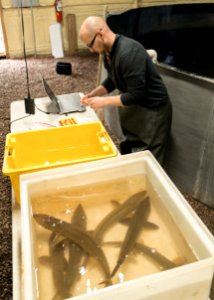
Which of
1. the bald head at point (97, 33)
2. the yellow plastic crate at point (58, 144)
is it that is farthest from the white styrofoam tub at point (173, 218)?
the bald head at point (97, 33)

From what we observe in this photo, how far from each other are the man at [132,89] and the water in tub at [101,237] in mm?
699


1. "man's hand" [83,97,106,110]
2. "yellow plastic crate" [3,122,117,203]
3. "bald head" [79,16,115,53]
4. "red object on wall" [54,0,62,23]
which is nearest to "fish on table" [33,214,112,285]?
"yellow plastic crate" [3,122,117,203]

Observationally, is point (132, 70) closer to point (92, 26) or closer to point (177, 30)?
point (92, 26)

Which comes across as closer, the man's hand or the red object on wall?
the man's hand

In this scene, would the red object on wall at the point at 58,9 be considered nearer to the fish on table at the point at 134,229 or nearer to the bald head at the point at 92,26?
the bald head at the point at 92,26

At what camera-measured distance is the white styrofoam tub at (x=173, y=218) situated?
62cm

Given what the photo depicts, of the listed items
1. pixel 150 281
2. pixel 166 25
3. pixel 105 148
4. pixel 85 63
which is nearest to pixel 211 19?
pixel 166 25

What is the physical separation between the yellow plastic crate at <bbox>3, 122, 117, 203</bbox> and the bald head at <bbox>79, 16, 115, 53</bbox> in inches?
19.0

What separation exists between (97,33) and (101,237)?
1.03m

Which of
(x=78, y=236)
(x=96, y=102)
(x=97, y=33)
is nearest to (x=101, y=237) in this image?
(x=78, y=236)

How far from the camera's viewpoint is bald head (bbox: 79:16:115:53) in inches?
58.5

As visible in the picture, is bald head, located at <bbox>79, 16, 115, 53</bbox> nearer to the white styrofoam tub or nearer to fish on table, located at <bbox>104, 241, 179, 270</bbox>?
the white styrofoam tub

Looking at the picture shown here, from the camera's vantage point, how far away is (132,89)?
→ 1.57 m

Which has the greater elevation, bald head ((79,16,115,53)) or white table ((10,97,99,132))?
bald head ((79,16,115,53))
